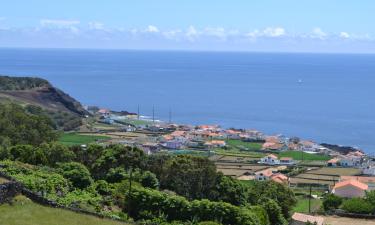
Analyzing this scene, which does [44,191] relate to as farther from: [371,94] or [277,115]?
[371,94]

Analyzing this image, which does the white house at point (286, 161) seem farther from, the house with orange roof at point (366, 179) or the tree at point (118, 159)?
the tree at point (118, 159)

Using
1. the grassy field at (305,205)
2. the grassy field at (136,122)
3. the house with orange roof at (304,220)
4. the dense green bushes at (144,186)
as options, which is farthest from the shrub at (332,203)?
the grassy field at (136,122)

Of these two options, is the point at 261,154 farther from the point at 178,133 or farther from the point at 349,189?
the point at 349,189

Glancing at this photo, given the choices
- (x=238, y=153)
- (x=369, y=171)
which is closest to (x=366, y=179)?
(x=369, y=171)

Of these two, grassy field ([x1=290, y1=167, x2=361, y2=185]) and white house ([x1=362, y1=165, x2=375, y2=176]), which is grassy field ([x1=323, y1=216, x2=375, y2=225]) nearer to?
grassy field ([x1=290, y1=167, x2=361, y2=185])

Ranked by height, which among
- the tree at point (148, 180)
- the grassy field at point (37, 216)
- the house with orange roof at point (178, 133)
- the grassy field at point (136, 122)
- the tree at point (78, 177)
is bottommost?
the grassy field at point (136, 122)

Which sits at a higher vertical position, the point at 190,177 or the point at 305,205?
the point at 190,177

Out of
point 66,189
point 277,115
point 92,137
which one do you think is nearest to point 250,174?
point 92,137
